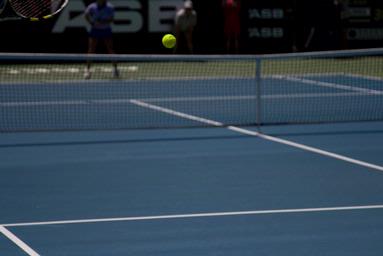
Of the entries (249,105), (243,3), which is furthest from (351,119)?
(243,3)

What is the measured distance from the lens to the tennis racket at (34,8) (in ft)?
29.1

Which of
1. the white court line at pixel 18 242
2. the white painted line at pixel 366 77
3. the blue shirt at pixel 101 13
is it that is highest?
the blue shirt at pixel 101 13

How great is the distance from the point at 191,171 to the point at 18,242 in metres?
3.73

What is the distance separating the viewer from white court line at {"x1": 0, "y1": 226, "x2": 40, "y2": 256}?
27.9 ft

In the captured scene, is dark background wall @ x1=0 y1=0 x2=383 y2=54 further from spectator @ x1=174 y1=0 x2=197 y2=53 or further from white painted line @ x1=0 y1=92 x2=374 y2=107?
white painted line @ x1=0 y1=92 x2=374 y2=107

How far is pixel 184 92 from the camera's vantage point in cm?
1978

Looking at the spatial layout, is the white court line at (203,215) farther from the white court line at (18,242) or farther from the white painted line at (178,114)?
the white painted line at (178,114)

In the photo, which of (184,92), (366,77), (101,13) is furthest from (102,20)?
(366,77)

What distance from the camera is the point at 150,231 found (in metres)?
9.31

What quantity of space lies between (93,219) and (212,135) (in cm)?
541

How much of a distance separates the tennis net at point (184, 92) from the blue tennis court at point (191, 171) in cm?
5

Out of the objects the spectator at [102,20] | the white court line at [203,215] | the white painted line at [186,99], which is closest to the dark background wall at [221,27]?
the spectator at [102,20]

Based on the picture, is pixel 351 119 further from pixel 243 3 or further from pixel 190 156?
pixel 243 3

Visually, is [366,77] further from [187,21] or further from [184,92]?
[187,21]
